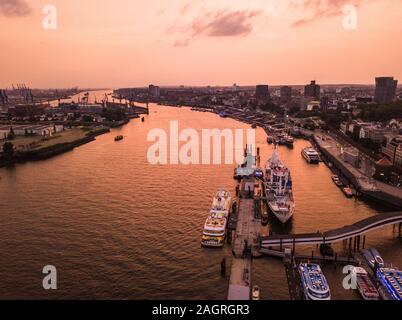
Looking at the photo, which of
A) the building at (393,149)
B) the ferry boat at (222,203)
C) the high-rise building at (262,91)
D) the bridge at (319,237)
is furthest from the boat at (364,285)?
the high-rise building at (262,91)

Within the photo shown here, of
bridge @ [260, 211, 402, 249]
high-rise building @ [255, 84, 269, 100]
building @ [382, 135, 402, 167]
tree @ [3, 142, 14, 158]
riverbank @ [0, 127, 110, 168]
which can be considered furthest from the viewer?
high-rise building @ [255, 84, 269, 100]

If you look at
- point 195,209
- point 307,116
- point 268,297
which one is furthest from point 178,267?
point 307,116

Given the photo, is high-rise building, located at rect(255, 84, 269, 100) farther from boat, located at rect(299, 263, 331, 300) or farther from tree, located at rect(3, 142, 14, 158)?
boat, located at rect(299, 263, 331, 300)

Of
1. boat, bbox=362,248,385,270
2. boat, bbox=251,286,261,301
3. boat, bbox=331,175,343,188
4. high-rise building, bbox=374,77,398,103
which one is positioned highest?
high-rise building, bbox=374,77,398,103

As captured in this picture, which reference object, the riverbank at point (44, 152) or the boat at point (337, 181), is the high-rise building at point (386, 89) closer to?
the boat at point (337, 181)

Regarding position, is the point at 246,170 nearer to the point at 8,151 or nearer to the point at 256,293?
the point at 256,293

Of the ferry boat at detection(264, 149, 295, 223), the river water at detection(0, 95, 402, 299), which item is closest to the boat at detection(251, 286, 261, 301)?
the river water at detection(0, 95, 402, 299)

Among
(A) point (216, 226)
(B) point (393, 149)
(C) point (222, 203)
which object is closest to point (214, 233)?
(A) point (216, 226)
